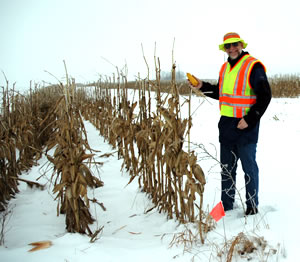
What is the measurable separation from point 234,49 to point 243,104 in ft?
1.69

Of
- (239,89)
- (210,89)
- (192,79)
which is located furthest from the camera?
(210,89)

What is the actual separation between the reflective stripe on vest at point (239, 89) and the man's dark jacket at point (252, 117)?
4 centimetres

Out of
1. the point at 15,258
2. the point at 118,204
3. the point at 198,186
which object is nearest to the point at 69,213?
the point at 15,258

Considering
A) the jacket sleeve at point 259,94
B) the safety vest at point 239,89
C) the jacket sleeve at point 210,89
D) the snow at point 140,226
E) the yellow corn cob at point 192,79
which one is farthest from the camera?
the jacket sleeve at point 210,89

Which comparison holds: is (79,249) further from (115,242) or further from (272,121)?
(272,121)

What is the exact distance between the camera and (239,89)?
2.48 meters

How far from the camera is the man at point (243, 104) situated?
2.36m

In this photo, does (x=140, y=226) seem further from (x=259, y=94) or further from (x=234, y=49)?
(x=234, y=49)

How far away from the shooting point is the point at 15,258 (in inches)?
73.7

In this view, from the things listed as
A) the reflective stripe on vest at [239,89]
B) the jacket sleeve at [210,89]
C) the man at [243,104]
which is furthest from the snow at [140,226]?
the jacket sleeve at [210,89]

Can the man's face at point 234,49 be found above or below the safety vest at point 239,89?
above

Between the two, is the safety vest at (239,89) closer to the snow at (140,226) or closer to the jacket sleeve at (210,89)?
the jacket sleeve at (210,89)

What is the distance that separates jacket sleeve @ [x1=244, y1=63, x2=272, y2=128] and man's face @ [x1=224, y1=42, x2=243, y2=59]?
23cm

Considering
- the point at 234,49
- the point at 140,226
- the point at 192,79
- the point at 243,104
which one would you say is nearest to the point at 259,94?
the point at 243,104
